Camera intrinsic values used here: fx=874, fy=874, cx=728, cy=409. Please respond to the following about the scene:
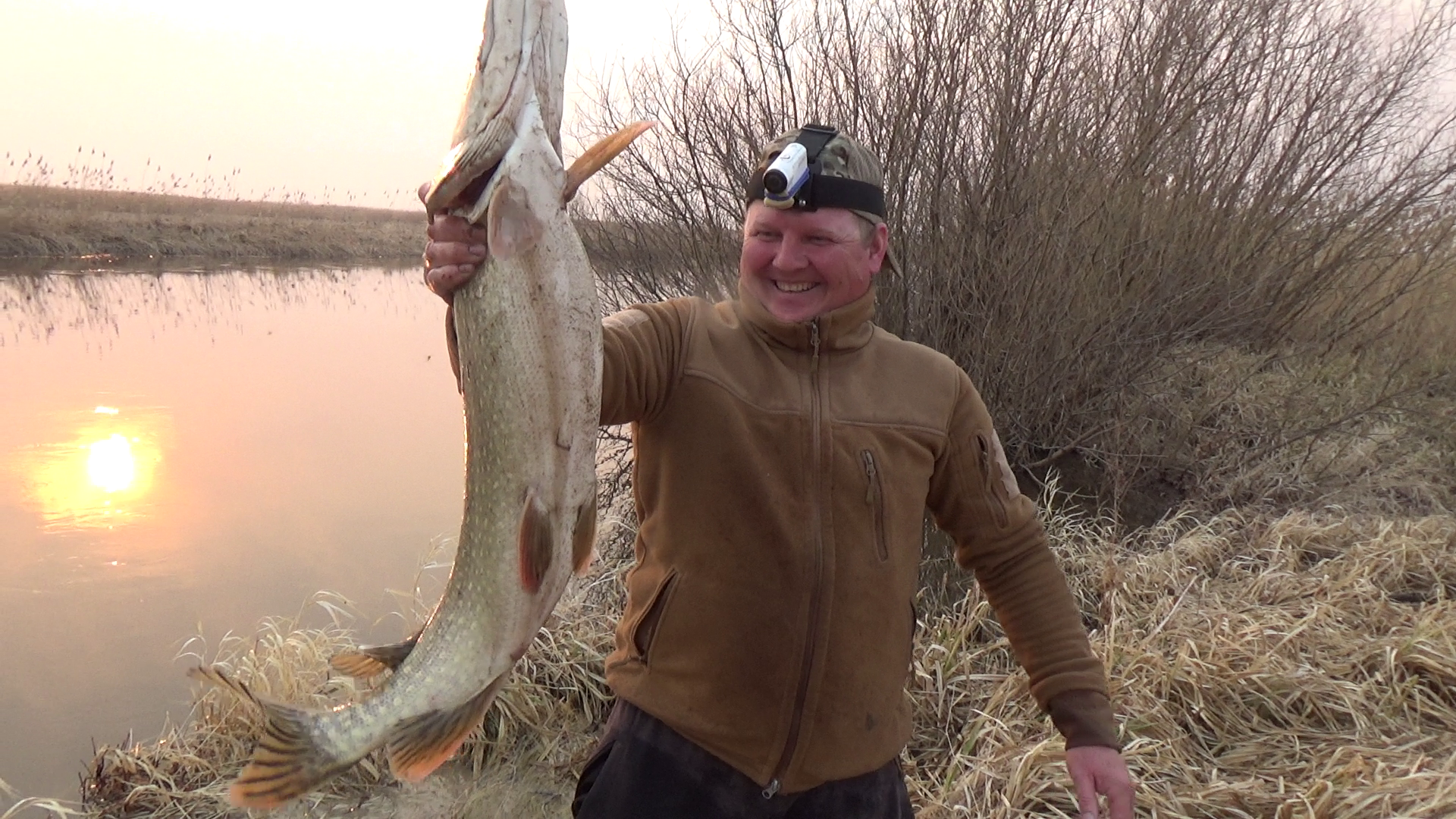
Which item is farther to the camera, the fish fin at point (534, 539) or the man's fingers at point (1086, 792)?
the man's fingers at point (1086, 792)

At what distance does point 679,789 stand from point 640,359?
2.93 ft

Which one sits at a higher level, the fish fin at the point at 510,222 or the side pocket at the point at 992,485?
the fish fin at the point at 510,222

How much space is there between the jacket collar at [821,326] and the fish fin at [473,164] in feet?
2.00

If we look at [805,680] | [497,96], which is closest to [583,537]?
[805,680]

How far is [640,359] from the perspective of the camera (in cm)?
177

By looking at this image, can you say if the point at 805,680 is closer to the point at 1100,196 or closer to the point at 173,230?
the point at 1100,196

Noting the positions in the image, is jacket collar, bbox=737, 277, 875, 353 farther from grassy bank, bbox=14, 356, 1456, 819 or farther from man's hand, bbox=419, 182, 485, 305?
grassy bank, bbox=14, 356, 1456, 819

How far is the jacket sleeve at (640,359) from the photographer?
1.75 metres

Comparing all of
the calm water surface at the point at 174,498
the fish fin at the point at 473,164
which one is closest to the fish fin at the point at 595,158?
the fish fin at the point at 473,164

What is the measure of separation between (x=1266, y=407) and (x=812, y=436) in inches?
271

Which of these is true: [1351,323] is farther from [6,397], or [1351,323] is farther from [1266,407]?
[6,397]

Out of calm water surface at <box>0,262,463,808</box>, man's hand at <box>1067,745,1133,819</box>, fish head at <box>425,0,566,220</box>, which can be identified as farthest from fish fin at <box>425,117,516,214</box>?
calm water surface at <box>0,262,463,808</box>

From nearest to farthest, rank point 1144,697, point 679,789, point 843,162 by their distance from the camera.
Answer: point 679,789 → point 843,162 → point 1144,697

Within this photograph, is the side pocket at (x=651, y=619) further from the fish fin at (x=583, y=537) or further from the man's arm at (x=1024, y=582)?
the man's arm at (x=1024, y=582)
